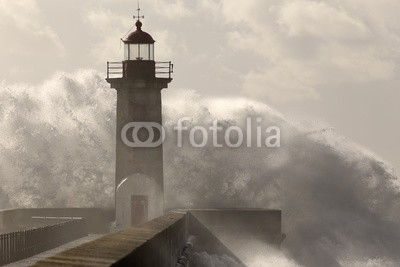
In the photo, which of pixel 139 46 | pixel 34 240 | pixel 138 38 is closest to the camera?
pixel 34 240

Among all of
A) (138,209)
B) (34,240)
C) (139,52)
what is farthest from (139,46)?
(34,240)

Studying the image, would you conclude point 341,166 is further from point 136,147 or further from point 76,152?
point 136,147

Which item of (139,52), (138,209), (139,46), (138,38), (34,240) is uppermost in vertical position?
(138,38)

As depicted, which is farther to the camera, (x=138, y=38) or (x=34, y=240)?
(x=138, y=38)

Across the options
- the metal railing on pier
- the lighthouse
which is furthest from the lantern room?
the metal railing on pier

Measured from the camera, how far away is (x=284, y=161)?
125ft

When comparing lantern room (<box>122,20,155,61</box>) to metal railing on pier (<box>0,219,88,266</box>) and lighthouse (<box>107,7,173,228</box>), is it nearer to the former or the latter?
lighthouse (<box>107,7,173,228</box>)

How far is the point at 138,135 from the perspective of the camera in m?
25.9

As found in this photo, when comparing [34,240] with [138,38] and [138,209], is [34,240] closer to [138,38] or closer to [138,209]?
[138,209]

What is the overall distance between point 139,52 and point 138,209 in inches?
141

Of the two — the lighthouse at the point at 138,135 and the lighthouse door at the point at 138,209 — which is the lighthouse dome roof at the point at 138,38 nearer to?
the lighthouse at the point at 138,135

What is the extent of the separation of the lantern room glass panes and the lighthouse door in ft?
10.5

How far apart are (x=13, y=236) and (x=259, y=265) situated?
897 centimetres

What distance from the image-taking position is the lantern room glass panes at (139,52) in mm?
25875
